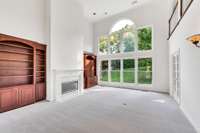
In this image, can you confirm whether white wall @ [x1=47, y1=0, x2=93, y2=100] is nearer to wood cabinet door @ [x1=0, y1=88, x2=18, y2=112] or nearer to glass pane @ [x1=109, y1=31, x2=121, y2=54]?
wood cabinet door @ [x1=0, y1=88, x2=18, y2=112]

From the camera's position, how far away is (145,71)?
7.68 meters

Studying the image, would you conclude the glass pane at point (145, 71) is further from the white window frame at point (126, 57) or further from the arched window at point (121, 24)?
the arched window at point (121, 24)

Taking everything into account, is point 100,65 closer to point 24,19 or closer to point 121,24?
point 121,24

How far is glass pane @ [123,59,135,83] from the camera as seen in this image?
320 inches

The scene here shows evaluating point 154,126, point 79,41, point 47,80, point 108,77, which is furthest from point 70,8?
point 154,126

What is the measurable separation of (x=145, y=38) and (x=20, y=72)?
6655mm

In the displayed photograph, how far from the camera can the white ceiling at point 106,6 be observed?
6893mm

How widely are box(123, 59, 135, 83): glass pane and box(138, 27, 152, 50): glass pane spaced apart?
107 cm

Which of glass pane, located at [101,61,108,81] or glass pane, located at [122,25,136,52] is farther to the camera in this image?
glass pane, located at [101,61,108,81]

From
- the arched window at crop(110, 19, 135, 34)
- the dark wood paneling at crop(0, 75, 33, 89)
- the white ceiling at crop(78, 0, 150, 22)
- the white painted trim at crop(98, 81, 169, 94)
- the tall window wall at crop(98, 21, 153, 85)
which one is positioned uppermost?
the white ceiling at crop(78, 0, 150, 22)

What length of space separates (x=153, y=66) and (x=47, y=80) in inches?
221

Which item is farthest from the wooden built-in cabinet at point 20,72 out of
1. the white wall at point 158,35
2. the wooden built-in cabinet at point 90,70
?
the white wall at point 158,35

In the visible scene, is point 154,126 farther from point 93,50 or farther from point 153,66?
point 93,50

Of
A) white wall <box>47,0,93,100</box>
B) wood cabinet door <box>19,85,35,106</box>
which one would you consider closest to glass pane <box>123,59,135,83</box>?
white wall <box>47,0,93,100</box>
